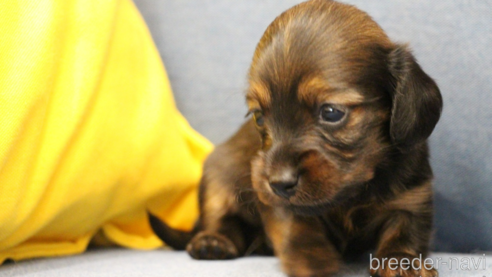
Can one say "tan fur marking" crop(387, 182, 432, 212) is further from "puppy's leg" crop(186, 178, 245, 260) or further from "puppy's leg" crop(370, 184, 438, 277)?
"puppy's leg" crop(186, 178, 245, 260)

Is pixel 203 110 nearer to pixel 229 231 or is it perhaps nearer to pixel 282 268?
pixel 229 231

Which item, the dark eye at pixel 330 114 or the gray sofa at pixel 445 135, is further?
the gray sofa at pixel 445 135

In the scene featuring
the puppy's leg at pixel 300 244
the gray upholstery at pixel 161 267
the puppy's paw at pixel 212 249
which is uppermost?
the puppy's leg at pixel 300 244

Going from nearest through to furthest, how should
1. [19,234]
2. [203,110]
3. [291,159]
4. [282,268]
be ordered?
1. [291,159]
2. [282,268]
3. [19,234]
4. [203,110]

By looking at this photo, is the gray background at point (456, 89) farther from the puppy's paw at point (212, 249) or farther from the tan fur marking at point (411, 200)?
the puppy's paw at point (212, 249)

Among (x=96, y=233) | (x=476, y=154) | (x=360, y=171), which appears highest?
(x=360, y=171)

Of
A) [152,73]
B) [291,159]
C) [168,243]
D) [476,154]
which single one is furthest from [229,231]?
[476,154]

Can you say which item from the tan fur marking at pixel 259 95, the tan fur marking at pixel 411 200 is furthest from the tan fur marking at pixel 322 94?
the tan fur marking at pixel 411 200
